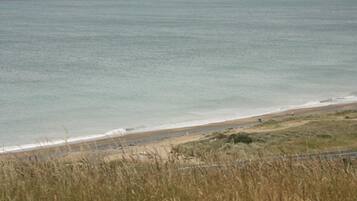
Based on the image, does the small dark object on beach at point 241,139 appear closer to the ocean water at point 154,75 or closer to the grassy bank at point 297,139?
the grassy bank at point 297,139

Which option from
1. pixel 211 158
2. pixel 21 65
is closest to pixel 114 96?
pixel 21 65

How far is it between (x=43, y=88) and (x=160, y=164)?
4303 cm

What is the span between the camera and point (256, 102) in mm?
44469

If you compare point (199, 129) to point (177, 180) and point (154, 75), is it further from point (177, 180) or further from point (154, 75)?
point (177, 180)

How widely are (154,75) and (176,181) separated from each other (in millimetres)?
49727

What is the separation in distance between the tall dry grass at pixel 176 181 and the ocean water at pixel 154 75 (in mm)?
26328

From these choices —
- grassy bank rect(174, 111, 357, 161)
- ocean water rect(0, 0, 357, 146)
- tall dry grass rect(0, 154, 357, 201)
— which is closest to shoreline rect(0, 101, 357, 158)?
ocean water rect(0, 0, 357, 146)

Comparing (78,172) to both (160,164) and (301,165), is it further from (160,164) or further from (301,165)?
(301,165)

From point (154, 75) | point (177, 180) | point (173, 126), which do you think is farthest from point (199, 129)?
point (177, 180)

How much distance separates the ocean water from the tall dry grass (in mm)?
26328

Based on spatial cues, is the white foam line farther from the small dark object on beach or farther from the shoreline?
the small dark object on beach

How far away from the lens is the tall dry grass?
526cm

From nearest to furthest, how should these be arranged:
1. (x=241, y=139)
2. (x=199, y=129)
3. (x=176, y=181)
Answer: (x=176, y=181) < (x=241, y=139) < (x=199, y=129)

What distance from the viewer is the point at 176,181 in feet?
18.6
